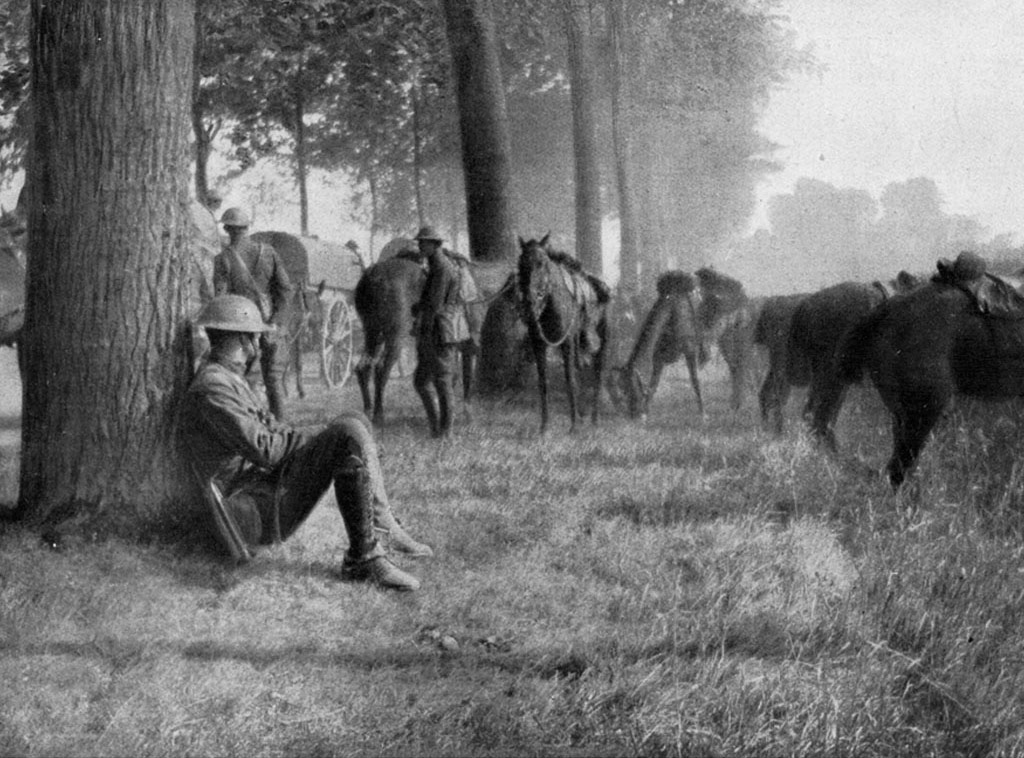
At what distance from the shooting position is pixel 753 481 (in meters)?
7.97

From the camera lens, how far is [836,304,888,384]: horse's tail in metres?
8.09

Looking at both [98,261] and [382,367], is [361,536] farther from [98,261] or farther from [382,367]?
[382,367]

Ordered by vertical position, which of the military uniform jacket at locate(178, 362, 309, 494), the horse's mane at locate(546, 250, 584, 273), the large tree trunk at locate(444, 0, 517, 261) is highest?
the large tree trunk at locate(444, 0, 517, 261)

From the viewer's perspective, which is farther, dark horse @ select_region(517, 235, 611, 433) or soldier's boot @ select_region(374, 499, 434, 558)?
dark horse @ select_region(517, 235, 611, 433)

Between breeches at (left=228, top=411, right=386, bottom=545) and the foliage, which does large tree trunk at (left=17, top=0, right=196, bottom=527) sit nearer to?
breeches at (left=228, top=411, right=386, bottom=545)

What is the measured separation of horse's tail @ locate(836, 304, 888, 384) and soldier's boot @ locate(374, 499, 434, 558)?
3910 mm

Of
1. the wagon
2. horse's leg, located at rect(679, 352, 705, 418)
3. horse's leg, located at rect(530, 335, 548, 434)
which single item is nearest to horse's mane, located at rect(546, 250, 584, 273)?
horse's leg, located at rect(530, 335, 548, 434)

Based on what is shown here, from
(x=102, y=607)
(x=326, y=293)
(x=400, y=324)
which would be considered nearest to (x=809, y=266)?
(x=326, y=293)

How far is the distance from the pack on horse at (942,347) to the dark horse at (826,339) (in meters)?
0.45

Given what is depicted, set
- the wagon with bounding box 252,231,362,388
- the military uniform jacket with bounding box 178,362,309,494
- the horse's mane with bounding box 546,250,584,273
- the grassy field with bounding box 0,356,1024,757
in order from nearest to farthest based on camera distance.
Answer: the grassy field with bounding box 0,356,1024,757 → the military uniform jacket with bounding box 178,362,309,494 → the horse's mane with bounding box 546,250,584,273 → the wagon with bounding box 252,231,362,388

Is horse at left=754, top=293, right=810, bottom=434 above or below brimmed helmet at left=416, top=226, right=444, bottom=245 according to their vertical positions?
below

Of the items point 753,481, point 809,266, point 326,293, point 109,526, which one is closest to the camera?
point 109,526

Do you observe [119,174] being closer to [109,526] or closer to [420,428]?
[109,526]

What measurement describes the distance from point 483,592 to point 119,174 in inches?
107
